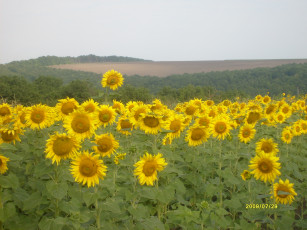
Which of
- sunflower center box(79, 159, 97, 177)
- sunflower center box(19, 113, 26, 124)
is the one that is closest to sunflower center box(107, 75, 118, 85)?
sunflower center box(19, 113, 26, 124)

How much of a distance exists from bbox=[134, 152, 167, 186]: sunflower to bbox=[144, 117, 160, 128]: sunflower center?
0.41 m

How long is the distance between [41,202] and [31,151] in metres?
0.98

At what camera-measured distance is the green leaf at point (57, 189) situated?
2312 mm

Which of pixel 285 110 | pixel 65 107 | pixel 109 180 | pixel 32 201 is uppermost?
pixel 65 107

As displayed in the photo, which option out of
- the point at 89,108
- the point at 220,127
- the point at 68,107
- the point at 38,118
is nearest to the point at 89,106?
the point at 89,108

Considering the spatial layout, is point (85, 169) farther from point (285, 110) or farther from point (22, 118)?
point (285, 110)

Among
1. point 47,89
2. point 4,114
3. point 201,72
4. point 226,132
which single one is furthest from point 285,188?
point 201,72

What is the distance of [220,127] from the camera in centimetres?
411

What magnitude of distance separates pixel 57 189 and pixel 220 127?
263 centimetres

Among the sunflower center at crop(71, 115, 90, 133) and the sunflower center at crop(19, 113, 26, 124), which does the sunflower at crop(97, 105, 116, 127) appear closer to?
the sunflower center at crop(71, 115, 90, 133)

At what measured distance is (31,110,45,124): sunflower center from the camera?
367cm

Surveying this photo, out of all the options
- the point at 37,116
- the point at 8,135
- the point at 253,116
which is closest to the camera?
the point at 8,135

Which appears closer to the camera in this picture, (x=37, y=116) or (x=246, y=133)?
(x=37, y=116)

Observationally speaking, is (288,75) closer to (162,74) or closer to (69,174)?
(162,74)
